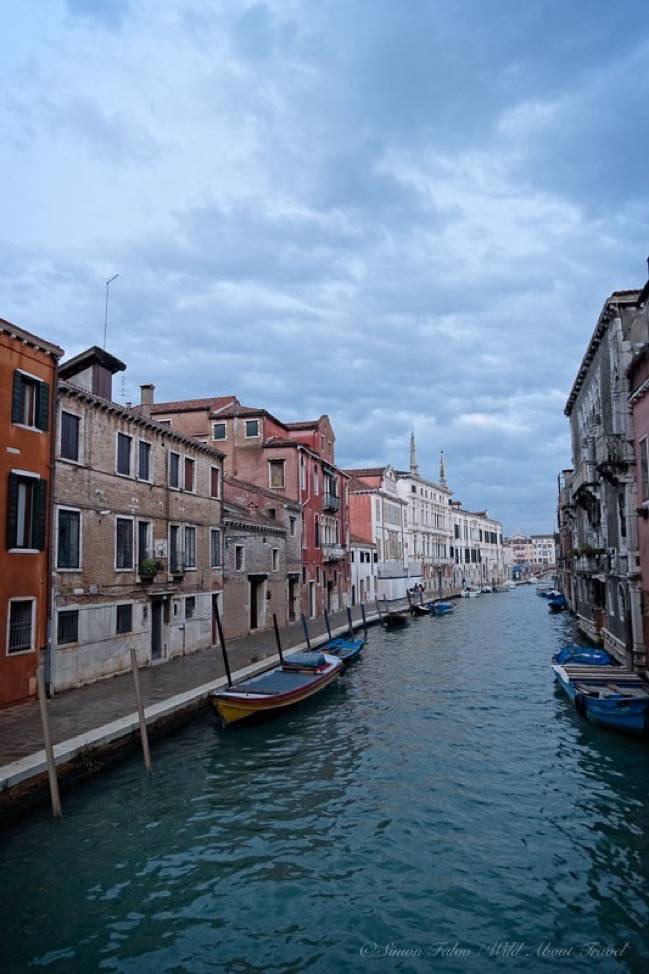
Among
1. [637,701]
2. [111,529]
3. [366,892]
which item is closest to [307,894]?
[366,892]

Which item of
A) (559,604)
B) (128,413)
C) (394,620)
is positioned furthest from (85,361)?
(559,604)

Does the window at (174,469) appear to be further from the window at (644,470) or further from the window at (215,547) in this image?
the window at (644,470)

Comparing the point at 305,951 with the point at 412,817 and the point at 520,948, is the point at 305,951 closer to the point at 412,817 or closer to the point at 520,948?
the point at 520,948

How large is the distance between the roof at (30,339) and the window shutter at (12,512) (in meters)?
3.29

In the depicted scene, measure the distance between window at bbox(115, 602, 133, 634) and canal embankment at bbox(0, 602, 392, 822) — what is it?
54.6 inches

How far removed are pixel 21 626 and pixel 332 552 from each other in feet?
93.6

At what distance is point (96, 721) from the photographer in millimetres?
13773

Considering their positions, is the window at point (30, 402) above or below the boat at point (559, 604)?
above

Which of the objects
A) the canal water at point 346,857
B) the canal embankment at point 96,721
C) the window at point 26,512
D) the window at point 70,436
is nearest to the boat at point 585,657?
the canal water at point 346,857

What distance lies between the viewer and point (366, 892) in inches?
334

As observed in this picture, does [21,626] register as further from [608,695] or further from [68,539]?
[608,695]

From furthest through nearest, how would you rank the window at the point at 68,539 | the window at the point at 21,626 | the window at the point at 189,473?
the window at the point at 189,473 → the window at the point at 68,539 → the window at the point at 21,626

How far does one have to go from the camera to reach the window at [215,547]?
26953 millimetres

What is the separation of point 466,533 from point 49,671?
284 ft
